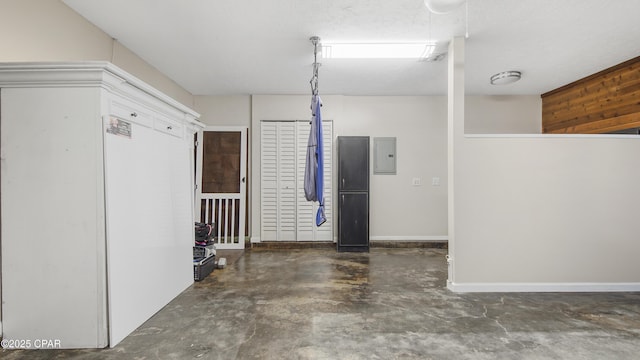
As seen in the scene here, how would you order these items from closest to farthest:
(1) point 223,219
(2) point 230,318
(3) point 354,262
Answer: (2) point 230,318
(3) point 354,262
(1) point 223,219

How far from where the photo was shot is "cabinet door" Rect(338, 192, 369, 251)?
479 cm

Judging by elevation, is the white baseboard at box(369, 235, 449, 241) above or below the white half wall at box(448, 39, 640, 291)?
below

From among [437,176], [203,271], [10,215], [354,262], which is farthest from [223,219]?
[437,176]

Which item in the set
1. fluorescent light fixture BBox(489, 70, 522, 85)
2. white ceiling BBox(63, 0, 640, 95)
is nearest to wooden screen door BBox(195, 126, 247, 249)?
white ceiling BBox(63, 0, 640, 95)

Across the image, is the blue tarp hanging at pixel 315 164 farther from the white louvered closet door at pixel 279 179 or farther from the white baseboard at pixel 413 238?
the white baseboard at pixel 413 238

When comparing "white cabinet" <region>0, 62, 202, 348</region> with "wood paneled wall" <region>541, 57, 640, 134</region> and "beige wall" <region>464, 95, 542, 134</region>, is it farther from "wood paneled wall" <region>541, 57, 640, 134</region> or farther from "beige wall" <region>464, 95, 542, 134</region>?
"wood paneled wall" <region>541, 57, 640, 134</region>

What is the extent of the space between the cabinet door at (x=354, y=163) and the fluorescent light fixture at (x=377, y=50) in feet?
5.22

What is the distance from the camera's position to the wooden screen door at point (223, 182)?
5062 mm

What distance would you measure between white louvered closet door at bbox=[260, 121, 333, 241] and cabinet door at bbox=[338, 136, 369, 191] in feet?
1.07

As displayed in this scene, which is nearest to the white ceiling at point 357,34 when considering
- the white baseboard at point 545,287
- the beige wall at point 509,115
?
the beige wall at point 509,115

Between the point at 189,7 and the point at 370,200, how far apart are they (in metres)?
3.83

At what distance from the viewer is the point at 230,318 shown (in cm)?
245

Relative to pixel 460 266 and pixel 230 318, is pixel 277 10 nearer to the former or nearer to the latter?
pixel 230 318

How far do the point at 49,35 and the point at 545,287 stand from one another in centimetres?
524
